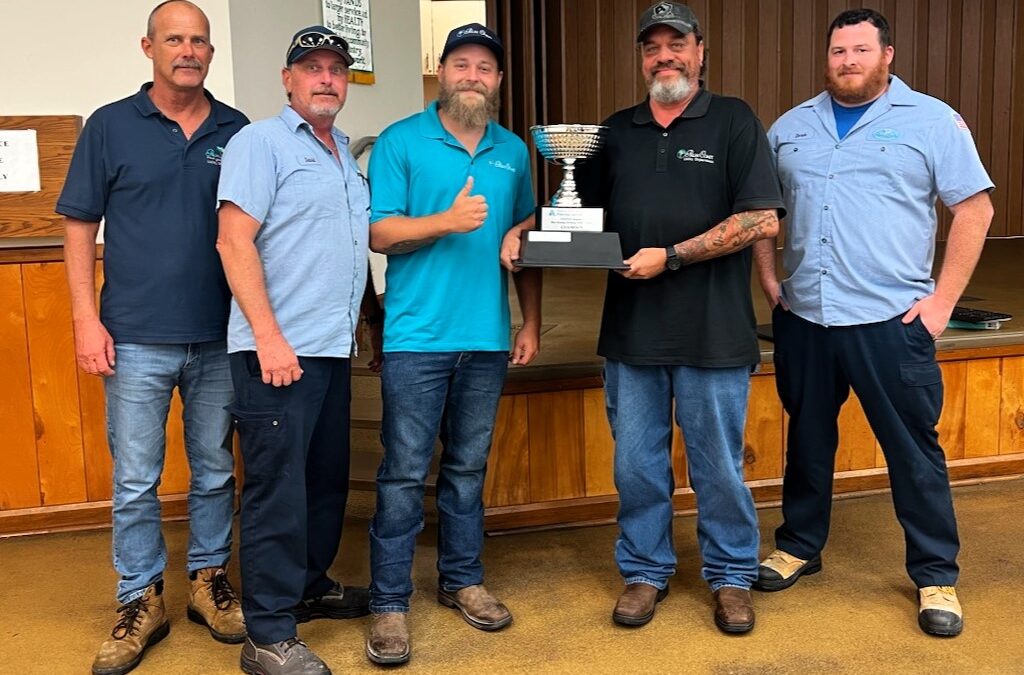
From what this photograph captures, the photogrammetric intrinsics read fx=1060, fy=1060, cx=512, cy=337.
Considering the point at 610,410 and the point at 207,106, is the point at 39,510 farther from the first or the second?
the point at 610,410

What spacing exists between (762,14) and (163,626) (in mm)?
6018

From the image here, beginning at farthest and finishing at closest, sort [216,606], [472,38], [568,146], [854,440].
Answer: [854,440], [216,606], [568,146], [472,38]

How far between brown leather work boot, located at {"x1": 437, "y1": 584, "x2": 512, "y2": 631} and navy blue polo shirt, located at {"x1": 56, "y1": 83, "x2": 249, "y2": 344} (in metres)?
0.92

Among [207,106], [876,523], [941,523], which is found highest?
[207,106]

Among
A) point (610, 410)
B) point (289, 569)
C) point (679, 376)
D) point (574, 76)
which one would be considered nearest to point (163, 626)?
point (289, 569)

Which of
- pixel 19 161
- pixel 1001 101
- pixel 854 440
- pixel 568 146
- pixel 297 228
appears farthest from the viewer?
pixel 1001 101

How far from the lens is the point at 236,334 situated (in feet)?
7.45

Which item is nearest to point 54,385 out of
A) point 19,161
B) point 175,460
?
point 175,460

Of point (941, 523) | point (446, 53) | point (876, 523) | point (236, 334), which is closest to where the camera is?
point (236, 334)

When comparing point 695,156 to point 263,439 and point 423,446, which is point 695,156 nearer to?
point 423,446

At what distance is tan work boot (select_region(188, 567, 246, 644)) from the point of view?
8.41 feet

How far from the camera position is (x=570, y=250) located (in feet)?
7.94

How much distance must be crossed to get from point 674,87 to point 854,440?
1664mm

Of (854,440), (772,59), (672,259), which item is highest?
(772,59)
